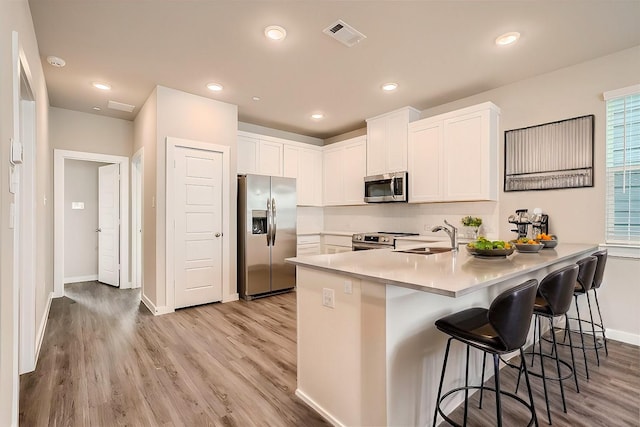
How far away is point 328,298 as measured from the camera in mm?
1783

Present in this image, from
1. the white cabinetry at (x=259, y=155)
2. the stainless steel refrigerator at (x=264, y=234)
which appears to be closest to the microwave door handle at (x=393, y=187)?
the stainless steel refrigerator at (x=264, y=234)

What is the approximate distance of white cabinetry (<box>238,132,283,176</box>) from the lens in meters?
4.77

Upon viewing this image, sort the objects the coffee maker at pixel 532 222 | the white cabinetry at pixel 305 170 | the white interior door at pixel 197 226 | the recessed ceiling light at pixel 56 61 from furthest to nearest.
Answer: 1. the white cabinetry at pixel 305 170
2. the white interior door at pixel 197 226
3. the coffee maker at pixel 532 222
4. the recessed ceiling light at pixel 56 61

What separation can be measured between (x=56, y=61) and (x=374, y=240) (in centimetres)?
423

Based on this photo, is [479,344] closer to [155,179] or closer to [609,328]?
[609,328]

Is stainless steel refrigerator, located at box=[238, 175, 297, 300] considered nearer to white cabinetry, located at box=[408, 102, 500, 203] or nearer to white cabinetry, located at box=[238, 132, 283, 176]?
white cabinetry, located at box=[238, 132, 283, 176]

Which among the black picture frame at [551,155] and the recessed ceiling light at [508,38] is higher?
the recessed ceiling light at [508,38]

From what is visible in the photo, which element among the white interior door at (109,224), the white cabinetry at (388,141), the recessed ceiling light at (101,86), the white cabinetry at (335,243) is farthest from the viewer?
the white cabinetry at (335,243)

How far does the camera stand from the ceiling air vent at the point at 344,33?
250 cm

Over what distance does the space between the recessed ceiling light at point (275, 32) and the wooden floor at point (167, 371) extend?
273 centimetres

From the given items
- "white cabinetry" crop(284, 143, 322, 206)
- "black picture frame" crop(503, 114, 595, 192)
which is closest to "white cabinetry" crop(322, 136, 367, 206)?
"white cabinetry" crop(284, 143, 322, 206)

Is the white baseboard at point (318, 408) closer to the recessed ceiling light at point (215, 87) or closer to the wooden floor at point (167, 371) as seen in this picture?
the wooden floor at point (167, 371)

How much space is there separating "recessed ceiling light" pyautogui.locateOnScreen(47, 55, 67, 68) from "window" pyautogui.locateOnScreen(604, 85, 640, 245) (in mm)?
5387

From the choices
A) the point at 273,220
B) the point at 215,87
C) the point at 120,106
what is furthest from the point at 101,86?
the point at 273,220
